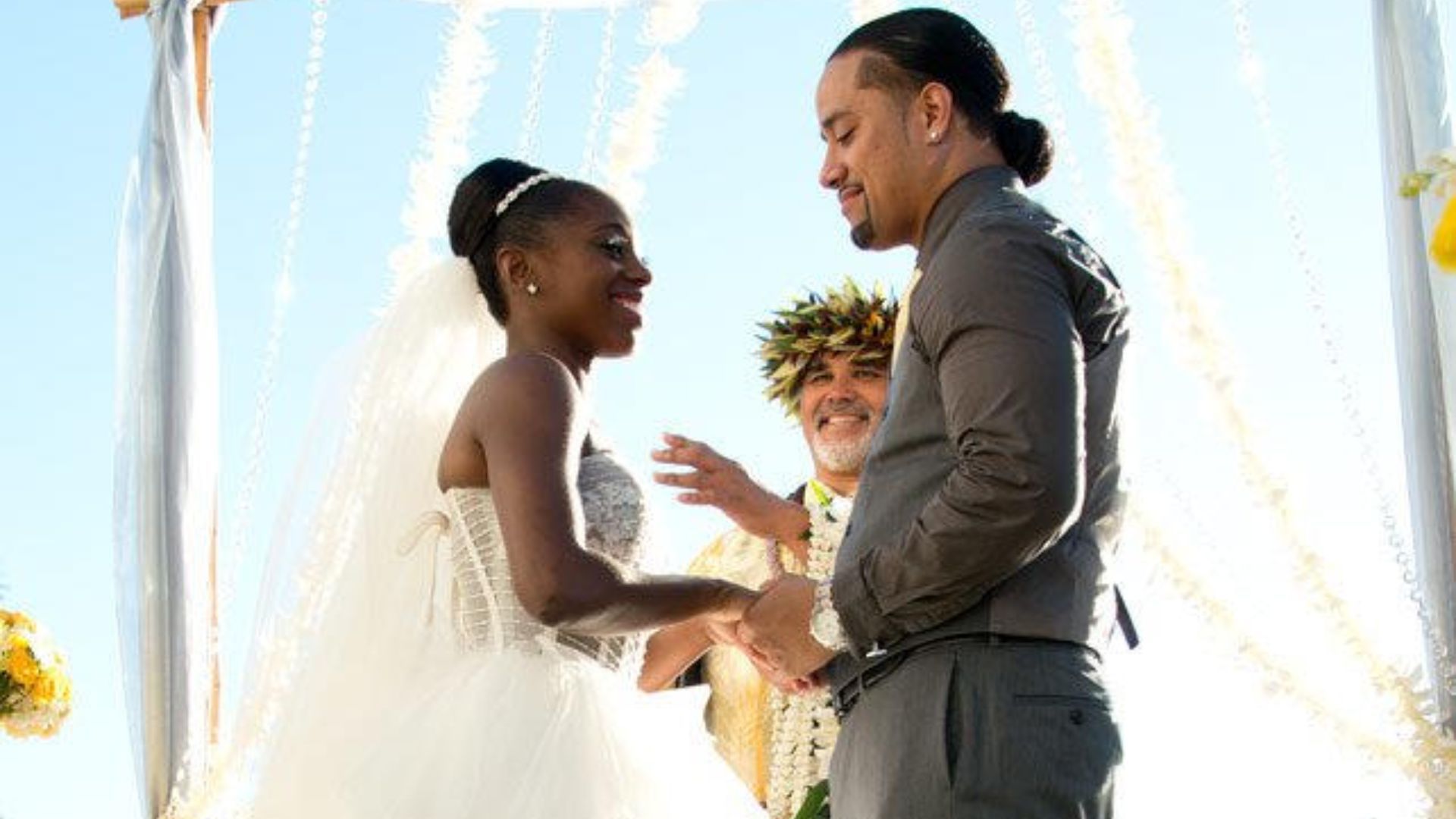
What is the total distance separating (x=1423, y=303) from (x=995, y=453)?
11.4ft

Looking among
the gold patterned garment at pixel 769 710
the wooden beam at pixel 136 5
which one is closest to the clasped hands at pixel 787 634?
the gold patterned garment at pixel 769 710

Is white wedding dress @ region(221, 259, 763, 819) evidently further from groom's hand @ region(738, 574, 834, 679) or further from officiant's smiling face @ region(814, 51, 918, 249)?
officiant's smiling face @ region(814, 51, 918, 249)

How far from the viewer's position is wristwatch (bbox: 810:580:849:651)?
2.52 m

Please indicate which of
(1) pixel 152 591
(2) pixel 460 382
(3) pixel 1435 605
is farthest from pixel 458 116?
(3) pixel 1435 605

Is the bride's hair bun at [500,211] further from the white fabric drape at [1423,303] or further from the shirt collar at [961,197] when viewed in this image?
the white fabric drape at [1423,303]

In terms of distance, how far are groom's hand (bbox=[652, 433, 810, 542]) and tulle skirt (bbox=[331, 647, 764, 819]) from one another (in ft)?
1.30

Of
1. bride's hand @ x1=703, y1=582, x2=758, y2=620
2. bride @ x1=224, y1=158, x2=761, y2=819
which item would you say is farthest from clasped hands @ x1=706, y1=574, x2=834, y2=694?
bride @ x1=224, y1=158, x2=761, y2=819

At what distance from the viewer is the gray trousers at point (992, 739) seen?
7.37 feet

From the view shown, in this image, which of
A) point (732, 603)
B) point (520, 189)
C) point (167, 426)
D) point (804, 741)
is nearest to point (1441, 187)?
point (732, 603)

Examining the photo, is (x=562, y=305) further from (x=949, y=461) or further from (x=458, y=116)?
(x=458, y=116)

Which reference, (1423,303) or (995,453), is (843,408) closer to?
(1423,303)

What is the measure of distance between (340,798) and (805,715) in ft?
5.38

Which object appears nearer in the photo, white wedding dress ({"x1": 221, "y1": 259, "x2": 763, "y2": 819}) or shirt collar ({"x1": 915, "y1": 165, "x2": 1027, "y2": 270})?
shirt collar ({"x1": 915, "y1": 165, "x2": 1027, "y2": 270})

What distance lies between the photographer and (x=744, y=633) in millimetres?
2898
